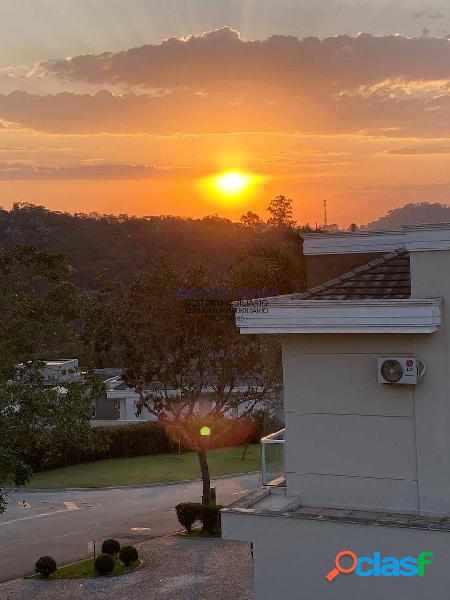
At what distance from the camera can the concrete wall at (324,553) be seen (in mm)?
11320

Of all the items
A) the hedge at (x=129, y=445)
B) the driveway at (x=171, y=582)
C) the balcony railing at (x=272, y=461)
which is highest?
the balcony railing at (x=272, y=461)

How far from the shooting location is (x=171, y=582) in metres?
20.7

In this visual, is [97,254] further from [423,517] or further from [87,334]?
[423,517]

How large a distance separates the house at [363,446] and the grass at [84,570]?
32.9 feet

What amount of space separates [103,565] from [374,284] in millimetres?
12194

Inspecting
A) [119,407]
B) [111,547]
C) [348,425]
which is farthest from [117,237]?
[348,425]

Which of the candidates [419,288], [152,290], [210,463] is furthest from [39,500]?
[419,288]

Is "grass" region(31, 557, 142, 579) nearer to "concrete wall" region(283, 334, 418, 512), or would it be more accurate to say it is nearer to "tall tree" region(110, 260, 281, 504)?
"tall tree" region(110, 260, 281, 504)

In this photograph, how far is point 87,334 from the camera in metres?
25.3

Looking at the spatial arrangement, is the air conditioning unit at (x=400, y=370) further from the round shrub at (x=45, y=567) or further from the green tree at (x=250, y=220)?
the green tree at (x=250, y=220)

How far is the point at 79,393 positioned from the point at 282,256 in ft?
32.9

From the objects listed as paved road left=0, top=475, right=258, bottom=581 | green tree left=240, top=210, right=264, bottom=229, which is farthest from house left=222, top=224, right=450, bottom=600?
green tree left=240, top=210, right=264, bottom=229

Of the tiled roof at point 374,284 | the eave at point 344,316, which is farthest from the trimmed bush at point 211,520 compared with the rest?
the eave at point 344,316

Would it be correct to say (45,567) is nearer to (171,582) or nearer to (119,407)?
(171,582)
